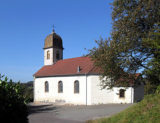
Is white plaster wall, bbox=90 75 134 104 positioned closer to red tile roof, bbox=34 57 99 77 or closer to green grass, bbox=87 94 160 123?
red tile roof, bbox=34 57 99 77

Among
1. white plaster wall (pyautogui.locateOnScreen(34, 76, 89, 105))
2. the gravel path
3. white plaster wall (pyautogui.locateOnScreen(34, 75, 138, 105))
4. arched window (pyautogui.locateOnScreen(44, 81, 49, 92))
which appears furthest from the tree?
arched window (pyautogui.locateOnScreen(44, 81, 49, 92))

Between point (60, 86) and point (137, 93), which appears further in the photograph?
point (60, 86)

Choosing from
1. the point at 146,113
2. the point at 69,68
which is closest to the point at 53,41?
the point at 69,68

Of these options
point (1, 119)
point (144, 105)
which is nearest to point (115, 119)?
point (144, 105)

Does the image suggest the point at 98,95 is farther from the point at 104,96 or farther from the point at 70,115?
the point at 70,115

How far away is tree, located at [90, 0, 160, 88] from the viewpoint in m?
12.3

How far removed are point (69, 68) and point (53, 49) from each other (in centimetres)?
733

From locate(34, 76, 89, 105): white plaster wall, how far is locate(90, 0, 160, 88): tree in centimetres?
1281

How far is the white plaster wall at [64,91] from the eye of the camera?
26.0 m

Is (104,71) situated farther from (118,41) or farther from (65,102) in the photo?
(65,102)

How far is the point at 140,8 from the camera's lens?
12562mm

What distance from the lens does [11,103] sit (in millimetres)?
5637

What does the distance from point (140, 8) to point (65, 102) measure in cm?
1999

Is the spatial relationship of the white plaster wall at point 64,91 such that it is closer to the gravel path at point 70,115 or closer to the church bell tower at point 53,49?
the church bell tower at point 53,49
